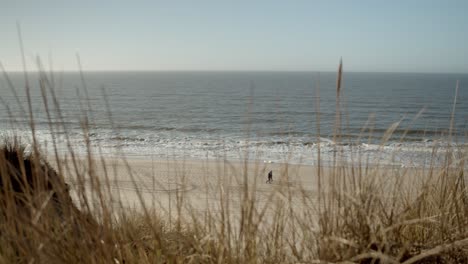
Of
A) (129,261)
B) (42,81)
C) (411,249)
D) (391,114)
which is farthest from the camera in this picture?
(391,114)

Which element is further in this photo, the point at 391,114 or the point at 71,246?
the point at 391,114

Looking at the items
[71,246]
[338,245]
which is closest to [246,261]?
[338,245]

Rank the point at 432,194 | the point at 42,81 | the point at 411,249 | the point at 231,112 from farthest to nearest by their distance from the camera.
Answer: the point at 231,112 → the point at 432,194 → the point at 411,249 → the point at 42,81

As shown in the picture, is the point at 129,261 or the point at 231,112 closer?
the point at 129,261

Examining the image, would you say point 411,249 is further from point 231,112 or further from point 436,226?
point 231,112

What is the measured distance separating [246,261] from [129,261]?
1.77ft

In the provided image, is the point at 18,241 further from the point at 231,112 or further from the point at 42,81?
the point at 231,112

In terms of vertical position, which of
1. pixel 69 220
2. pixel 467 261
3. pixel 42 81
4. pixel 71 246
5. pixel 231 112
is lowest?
pixel 231 112

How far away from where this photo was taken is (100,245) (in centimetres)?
162

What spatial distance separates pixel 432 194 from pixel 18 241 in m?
2.42

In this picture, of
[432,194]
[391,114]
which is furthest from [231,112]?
[432,194]

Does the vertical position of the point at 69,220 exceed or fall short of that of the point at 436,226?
it exceeds it

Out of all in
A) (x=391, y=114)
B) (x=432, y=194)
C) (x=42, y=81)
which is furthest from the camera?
(x=391, y=114)

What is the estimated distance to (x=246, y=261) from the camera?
5.85 ft
